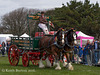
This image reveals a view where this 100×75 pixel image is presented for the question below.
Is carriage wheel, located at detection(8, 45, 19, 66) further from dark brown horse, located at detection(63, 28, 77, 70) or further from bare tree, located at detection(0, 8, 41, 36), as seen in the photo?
bare tree, located at detection(0, 8, 41, 36)

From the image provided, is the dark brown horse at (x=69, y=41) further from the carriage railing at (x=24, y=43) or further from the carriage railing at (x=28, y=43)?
the carriage railing at (x=24, y=43)

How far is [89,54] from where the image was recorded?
17000 millimetres

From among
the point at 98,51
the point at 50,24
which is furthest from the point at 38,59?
the point at 98,51

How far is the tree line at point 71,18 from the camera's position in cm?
4078

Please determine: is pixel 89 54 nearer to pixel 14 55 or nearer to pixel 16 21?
pixel 14 55

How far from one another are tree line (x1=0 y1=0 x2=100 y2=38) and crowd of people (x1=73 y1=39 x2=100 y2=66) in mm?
13361

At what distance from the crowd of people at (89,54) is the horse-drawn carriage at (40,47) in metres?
3.13

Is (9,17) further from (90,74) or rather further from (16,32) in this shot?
(90,74)

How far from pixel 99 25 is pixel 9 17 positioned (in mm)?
27866

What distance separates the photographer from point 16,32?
194 feet

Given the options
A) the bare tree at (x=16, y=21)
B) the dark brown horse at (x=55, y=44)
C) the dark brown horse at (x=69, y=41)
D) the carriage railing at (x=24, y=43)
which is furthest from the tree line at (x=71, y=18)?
the dark brown horse at (x=69, y=41)

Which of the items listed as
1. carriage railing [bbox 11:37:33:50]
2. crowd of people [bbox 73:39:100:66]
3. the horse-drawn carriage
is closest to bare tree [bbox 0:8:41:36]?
crowd of people [bbox 73:39:100:66]

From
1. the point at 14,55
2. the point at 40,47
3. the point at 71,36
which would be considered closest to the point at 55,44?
the point at 71,36

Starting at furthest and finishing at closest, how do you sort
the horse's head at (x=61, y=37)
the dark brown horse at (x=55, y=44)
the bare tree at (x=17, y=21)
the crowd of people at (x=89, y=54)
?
the bare tree at (x=17, y=21), the crowd of people at (x=89, y=54), the dark brown horse at (x=55, y=44), the horse's head at (x=61, y=37)
